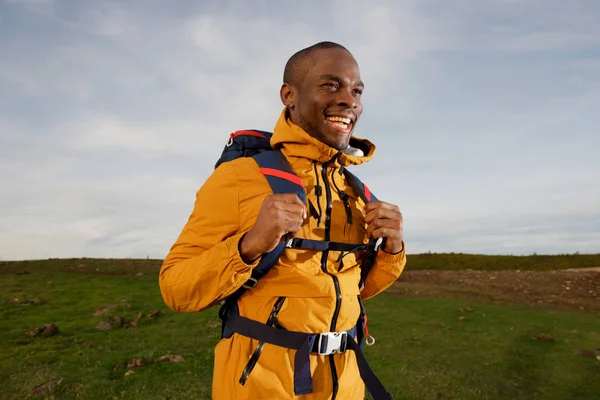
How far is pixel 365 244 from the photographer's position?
3252 millimetres

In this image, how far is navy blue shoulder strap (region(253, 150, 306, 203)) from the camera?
9.72 ft

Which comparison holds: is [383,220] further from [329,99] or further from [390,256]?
[329,99]

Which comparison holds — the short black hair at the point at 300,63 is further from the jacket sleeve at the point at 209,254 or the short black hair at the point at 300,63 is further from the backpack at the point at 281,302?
the jacket sleeve at the point at 209,254

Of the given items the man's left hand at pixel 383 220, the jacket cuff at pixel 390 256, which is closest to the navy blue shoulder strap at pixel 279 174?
the man's left hand at pixel 383 220

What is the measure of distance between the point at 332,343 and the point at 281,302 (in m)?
0.42

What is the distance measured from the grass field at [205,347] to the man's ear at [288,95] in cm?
610

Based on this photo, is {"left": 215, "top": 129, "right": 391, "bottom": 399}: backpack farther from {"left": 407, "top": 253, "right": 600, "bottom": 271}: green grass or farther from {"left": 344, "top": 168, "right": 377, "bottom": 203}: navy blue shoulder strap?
{"left": 407, "top": 253, "right": 600, "bottom": 271}: green grass

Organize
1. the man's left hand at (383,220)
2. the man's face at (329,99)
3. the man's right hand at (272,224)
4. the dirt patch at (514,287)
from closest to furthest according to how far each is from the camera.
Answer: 1. the man's right hand at (272,224)
2. the man's left hand at (383,220)
3. the man's face at (329,99)
4. the dirt patch at (514,287)

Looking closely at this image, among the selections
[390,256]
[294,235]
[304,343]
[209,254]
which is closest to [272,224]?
[294,235]

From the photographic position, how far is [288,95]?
3494mm

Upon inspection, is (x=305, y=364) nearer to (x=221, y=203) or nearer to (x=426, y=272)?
(x=221, y=203)

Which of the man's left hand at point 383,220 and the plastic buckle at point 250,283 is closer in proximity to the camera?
the plastic buckle at point 250,283

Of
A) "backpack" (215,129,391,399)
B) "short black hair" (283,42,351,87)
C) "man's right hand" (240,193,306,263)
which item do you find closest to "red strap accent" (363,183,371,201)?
"backpack" (215,129,391,399)

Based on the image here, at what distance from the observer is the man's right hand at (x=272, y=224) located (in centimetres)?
258
